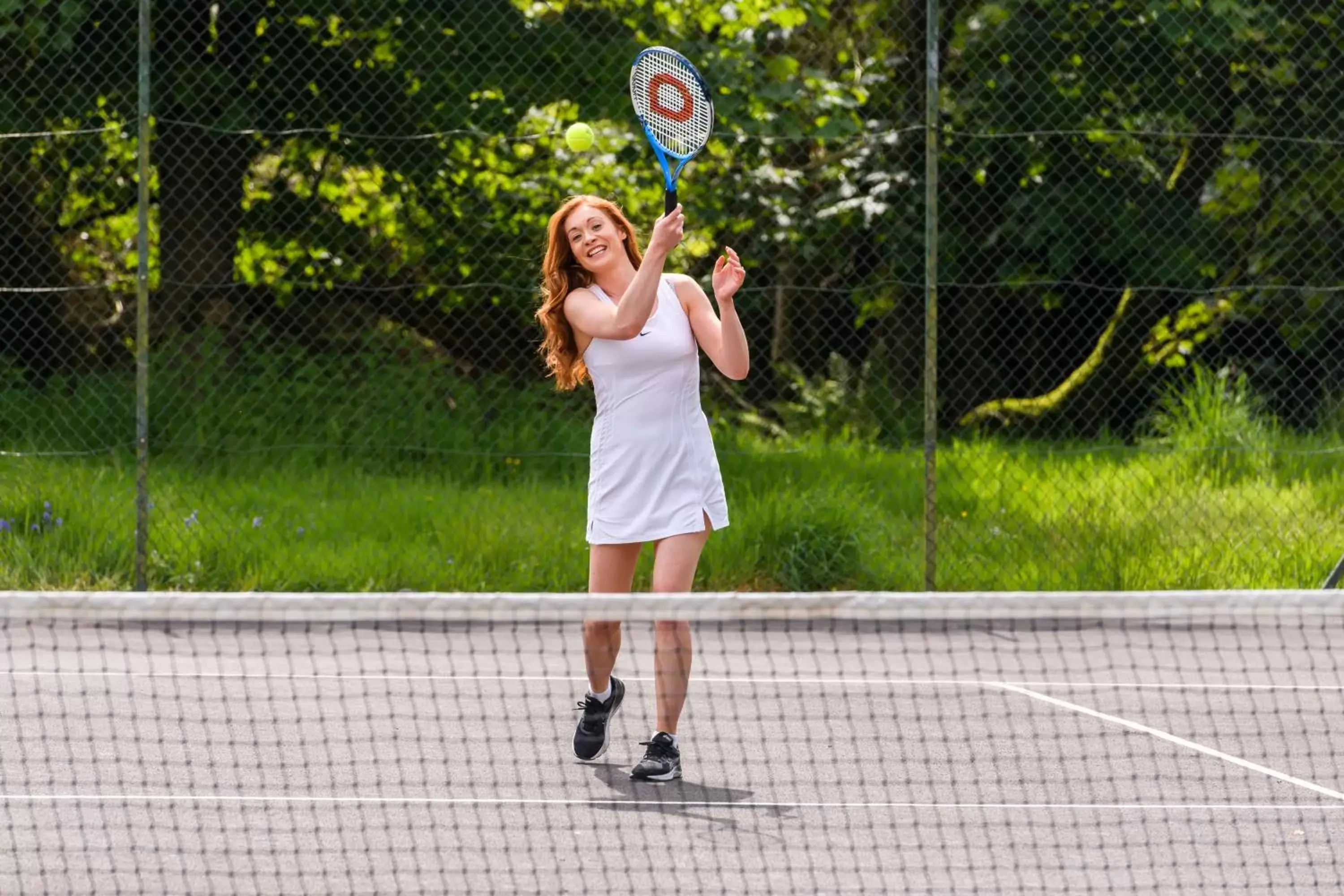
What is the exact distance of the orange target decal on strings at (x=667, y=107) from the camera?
620 centimetres

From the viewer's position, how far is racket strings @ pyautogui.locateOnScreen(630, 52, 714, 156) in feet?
20.3

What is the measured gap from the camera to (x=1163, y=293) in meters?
13.2

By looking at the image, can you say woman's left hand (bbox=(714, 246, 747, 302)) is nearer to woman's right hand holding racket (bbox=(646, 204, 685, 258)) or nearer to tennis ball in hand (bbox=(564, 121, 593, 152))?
woman's right hand holding racket (bbox=(646, 204, 685, 258))

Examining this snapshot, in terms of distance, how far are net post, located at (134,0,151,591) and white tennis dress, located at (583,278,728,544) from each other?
453 cm

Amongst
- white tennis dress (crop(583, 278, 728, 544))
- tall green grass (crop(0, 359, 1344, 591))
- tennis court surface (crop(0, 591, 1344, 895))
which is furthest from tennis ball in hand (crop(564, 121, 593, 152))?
tall green grass (crop(0, 359, 1344, 591))

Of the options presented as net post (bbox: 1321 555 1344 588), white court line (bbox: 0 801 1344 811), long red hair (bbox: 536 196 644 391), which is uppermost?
long red hair (bbox: 536 196 644 391)

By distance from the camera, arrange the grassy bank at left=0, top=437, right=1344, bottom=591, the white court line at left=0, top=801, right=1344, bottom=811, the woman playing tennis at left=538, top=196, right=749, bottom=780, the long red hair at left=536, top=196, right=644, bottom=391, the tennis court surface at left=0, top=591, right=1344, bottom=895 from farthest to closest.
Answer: the grassy bank at left=0, top=437, right=1344, bottom=591 < the long red hair at left=536, top=196, right=644, bottom=391 < the woman playing tennis at left=538, top=196, right=749, bottom=780 < the white court line at left=0, top=801, right=1344, bottom=811 < the tennis court surface at left=0, top=591, right=1344, bottom=895

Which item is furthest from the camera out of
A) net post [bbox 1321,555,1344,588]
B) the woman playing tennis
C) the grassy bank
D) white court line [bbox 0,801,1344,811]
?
the grassy bank

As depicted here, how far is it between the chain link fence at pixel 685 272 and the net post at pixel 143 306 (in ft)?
0.10

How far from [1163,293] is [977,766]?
775cm

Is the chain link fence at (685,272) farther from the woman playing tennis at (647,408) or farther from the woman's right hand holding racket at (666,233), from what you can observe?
the woman's right hand holding racket at (666,233)

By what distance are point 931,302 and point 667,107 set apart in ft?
12.2

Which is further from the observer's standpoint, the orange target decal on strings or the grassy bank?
the grassy bank

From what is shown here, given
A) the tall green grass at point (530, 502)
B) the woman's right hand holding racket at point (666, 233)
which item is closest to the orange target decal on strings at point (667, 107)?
the woman's right hand holding racket at point (666, 233)
